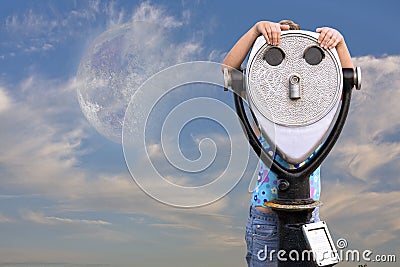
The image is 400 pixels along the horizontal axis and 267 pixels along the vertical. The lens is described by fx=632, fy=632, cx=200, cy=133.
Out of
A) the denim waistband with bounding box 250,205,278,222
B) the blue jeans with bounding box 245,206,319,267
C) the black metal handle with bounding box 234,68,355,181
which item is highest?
the black metal handle with bounding box 234,68,355,181

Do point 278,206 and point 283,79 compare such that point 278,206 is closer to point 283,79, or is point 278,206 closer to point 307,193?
point 307,193

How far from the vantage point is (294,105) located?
267 centimetres

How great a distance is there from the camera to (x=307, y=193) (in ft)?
8.78

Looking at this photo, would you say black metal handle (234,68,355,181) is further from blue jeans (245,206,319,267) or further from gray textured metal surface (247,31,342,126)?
blue jeans (245,206,319,267)

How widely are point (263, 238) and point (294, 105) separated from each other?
59cm

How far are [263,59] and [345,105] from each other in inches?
15.7

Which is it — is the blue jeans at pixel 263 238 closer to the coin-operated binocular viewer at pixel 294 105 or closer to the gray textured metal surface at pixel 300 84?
the coin-operated binocular viewer at pixel 294 105

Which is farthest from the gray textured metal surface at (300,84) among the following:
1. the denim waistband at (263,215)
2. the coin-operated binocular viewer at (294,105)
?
the denim waistband at (263,215)

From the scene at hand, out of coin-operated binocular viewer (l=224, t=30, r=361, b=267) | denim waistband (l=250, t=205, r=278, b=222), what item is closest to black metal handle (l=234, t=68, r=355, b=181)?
coin-operated binocular viewer (l=224, t=30, r=361, b=267)

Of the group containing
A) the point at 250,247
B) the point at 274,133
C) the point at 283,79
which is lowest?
the point at 250,247

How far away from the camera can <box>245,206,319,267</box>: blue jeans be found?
8.90 ft

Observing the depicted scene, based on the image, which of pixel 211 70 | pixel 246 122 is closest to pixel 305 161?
pixel 246 122

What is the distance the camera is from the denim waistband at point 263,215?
2719mm

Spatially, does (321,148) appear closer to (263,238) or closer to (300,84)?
(300,84)
